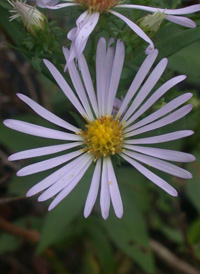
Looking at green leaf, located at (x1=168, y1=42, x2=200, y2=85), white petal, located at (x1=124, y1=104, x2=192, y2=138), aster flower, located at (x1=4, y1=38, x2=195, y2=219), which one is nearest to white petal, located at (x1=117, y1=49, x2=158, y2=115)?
aster flower, located at (x1=4, y1=38, x2=195, y2=219)

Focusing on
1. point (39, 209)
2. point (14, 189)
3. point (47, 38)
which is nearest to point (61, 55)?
point (47, 38)

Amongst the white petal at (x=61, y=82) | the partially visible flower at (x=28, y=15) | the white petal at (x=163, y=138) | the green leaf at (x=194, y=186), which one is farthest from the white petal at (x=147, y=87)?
the green leaf at (x=194, y=186)

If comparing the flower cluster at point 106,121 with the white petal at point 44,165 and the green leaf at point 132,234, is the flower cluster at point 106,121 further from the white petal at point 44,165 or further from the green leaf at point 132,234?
the green leaf at point 132,234

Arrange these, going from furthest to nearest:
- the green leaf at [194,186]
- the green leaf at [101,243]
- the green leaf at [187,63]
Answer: the green leaf at [101,243]
the green leaf at [194,186]
the green leaf at [187,63]

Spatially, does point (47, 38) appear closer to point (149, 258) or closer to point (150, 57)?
point (150, 57)

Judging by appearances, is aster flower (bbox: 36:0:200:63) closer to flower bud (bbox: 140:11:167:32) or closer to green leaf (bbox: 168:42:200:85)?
flower bud (bbox: 140:11:167:32)

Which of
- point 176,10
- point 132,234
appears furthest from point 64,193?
point 132,234

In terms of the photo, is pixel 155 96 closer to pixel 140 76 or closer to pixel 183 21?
pixel 140 76
